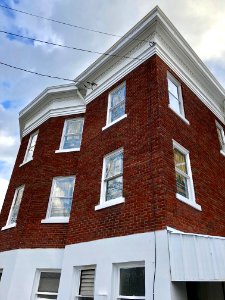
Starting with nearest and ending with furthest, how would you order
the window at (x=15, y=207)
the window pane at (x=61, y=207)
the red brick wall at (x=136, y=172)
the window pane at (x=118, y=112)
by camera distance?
the red brick wall at (x=136, y=172)
the window pane at (x=118, y=112)
the window pane at (x=61, y=207)
the window at (x=15, y=207)

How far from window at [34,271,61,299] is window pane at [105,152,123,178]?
388 cm

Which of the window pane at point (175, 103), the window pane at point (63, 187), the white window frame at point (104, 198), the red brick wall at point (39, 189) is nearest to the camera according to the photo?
the white window frame at point (104, 198)

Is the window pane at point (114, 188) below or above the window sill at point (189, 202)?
above

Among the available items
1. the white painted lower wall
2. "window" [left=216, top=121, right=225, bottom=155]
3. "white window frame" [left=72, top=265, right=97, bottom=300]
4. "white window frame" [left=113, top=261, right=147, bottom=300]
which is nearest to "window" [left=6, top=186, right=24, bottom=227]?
the white painted lower wall

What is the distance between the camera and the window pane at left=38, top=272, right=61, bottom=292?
30.5 feet

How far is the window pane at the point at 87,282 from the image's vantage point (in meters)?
7.87

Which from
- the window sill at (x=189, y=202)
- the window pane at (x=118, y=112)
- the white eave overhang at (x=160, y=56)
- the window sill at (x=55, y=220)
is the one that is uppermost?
the white eave overhang at (x=160, y=56)

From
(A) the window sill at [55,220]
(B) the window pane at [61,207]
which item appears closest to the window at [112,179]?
(A) the window sill at [55,220]

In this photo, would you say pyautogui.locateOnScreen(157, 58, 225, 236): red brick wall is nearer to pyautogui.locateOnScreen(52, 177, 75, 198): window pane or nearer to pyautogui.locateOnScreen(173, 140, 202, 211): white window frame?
pyautogui.locateOnScreen(173, 140, 202, 211): white window frame

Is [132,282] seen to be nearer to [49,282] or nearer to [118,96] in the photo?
[49,282]

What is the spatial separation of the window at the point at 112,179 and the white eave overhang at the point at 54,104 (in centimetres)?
457

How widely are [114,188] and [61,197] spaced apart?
128 inches

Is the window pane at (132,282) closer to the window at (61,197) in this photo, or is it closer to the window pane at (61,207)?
the window at (61,197)

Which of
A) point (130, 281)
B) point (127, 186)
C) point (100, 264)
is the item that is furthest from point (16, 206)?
point (130, 281)
